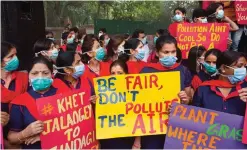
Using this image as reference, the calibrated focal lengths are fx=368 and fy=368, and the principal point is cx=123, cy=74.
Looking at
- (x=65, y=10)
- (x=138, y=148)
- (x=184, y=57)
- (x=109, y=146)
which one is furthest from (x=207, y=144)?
(x=65, y=10)

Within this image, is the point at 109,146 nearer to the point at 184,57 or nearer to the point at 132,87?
the point at 132,87

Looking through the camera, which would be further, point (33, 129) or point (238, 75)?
point (238, 75)

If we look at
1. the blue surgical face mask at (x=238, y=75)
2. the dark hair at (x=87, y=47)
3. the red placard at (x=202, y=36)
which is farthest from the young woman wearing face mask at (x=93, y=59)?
the red placard at (x=202, y=36)

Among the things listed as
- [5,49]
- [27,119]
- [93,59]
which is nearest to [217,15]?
[93,59]

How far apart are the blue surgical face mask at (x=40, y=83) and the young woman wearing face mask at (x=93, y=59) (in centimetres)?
94

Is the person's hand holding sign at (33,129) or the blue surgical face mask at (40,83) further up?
the blue surgical face mask at (40,83)

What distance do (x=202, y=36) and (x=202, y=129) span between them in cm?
317

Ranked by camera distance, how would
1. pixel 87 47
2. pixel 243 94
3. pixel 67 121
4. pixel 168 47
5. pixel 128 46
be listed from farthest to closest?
pixel 128 46, pixel 87 47, pixel 168 47, pixel 67 121, pixel 243 94

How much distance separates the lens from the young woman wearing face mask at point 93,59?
4.41 meters

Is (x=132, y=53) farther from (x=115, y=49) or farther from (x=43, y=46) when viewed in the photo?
(x=43, y=46)

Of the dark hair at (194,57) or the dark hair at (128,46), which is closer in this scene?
the dark hair at (128,46)

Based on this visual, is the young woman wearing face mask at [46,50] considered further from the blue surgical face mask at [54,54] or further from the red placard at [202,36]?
the red placard at [202,36]

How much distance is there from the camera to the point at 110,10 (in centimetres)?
2712

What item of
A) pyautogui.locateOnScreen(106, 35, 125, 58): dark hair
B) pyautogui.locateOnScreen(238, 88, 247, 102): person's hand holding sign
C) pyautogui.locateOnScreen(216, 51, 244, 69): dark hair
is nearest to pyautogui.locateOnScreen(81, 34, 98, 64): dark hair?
pyautogui.locateOnScreen(106, 35, 125, 58): dark hair
